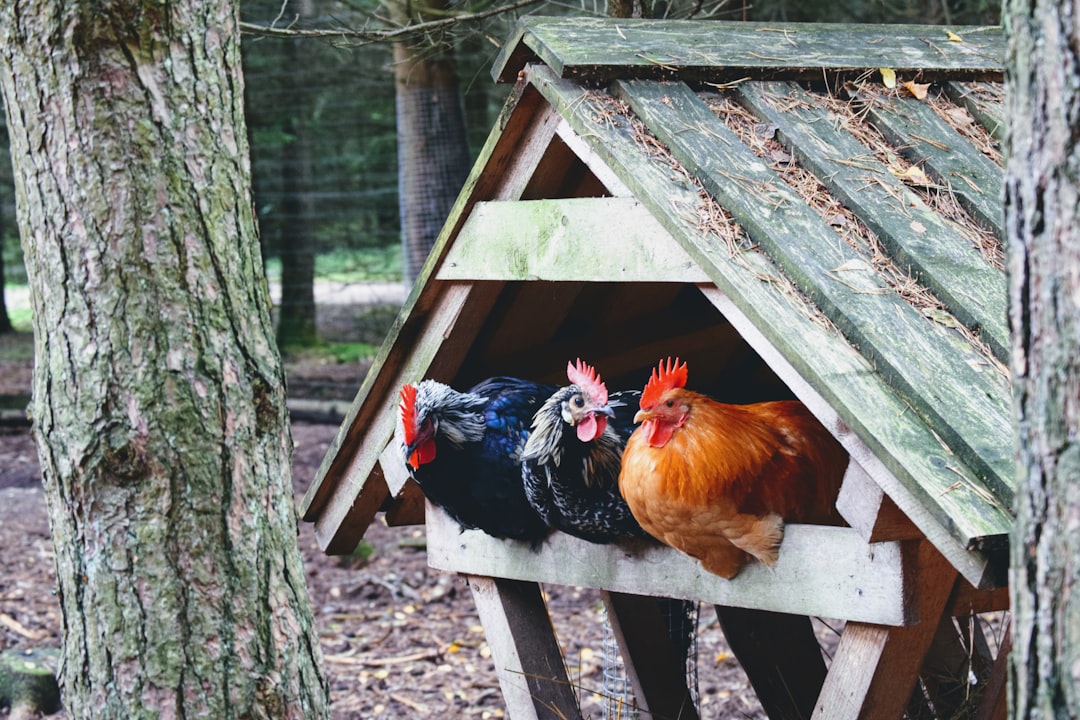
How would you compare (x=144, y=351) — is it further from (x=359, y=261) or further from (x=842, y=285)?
(x=359, y=261)

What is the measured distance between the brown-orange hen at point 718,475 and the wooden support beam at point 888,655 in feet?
1.01

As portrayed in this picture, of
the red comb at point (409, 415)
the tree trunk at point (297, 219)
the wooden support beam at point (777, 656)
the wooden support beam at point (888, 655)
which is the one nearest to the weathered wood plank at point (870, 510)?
the wooden support beam at point (888, 655)

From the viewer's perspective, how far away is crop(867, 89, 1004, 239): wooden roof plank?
9.82 ft

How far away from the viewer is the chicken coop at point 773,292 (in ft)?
8.03

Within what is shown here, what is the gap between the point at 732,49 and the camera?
345cm

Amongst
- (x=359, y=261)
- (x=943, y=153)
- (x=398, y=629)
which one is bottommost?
(x=398, y=629)

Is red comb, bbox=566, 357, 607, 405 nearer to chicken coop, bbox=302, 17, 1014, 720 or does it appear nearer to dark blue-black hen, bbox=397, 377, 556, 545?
chicken coop, bbox=302, 17, 1014, 720

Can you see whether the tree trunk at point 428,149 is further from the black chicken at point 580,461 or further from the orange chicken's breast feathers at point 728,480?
the orange chicken's breast feathers at point 728,480

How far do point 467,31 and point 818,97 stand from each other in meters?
3.18

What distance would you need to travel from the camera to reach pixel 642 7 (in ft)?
16.7

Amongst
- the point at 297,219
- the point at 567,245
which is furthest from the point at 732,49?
the point at 297,219

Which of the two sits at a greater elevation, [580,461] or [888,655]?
[580,461]

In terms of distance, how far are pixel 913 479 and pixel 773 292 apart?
58 centimetres

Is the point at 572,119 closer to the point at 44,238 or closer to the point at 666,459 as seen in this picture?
the point at 666,459
